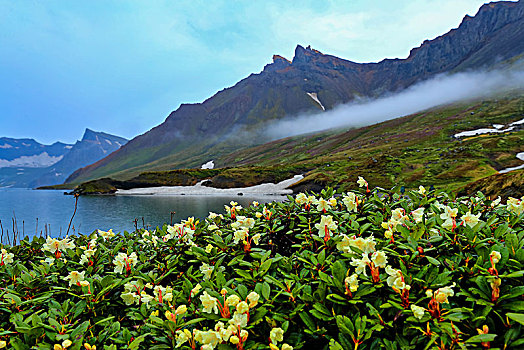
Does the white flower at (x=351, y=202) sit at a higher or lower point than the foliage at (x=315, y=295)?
higher

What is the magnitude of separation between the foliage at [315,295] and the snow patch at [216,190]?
43.2 m

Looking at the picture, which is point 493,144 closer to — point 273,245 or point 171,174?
point 273,245

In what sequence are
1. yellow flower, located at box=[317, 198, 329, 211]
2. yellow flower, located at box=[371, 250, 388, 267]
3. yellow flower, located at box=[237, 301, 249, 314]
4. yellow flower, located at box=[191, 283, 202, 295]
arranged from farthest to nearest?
yellow flower, located at box=[317, 198, 329, 211] < yellow flower, located at box=[191, 283, 202, 295] < yellow flower, located at box=[371, 250, 388, 267] < yellow flower, located at box=[237, 301, 249, 314]

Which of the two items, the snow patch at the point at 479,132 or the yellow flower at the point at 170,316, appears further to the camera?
A: the snow patch at the point at 479,132

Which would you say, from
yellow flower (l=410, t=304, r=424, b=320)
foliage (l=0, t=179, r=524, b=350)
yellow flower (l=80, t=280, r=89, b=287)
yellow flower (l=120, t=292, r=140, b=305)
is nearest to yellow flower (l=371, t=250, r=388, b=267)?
foliage (l=0, t=179, r=524, b=350)

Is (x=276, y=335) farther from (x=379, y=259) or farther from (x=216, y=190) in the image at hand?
(x=216, y=190)

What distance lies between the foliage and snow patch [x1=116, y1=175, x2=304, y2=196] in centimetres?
4322

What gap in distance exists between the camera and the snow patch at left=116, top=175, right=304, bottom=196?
49344 millimetres

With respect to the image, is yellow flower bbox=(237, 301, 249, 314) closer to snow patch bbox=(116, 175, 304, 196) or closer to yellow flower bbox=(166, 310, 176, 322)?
yellow flower bbox=(166, 310, 176, 322)

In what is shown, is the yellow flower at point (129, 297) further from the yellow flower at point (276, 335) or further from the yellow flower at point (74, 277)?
the yellow flower at point (276, 335)

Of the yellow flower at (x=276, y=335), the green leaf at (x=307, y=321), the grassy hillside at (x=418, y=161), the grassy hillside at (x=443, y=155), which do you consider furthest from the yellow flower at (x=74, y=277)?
the grassy hillside at (x=418, y=161)

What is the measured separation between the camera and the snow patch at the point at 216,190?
49.3 metres

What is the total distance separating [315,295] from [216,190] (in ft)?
176

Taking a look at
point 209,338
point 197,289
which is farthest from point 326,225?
point 209,338
